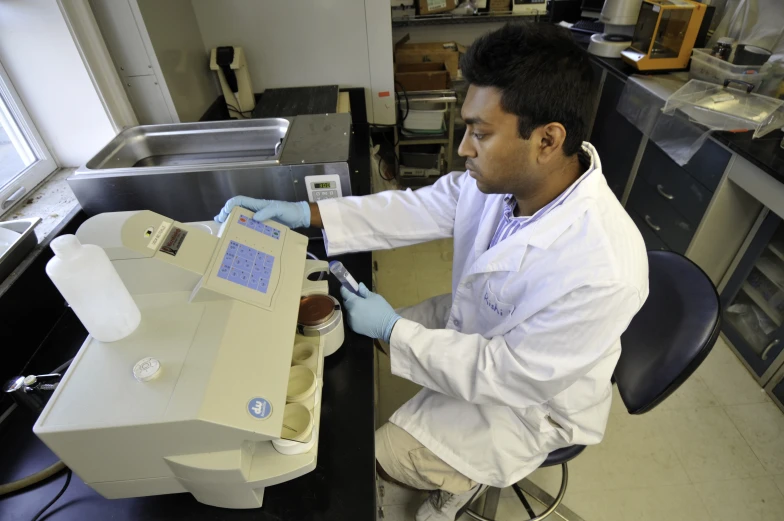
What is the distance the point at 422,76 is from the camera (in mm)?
2484

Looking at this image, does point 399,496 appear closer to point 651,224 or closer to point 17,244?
point 17,244

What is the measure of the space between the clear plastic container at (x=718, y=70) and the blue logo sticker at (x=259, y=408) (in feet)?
7.53

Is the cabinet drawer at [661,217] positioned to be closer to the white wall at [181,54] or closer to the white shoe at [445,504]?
the white shoe at [445,504]

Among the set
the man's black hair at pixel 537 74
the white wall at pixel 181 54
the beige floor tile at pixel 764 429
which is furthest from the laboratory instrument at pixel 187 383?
the beige floor tile at pixel 764 429

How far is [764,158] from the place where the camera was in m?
1.47

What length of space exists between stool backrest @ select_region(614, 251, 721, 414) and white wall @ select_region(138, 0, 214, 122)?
5.05ft

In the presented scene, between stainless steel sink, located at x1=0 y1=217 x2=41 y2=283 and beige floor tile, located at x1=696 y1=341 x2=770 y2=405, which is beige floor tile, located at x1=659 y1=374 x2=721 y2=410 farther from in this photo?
stainless steel sink, located at x1=0 y1=217 x2=41 y2=283

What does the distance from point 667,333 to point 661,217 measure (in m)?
1.40

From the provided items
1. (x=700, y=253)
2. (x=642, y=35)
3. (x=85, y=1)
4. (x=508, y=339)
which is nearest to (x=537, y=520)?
(x=508, y=339)

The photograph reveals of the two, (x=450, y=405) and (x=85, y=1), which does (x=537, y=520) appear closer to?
(x=450, y=405)

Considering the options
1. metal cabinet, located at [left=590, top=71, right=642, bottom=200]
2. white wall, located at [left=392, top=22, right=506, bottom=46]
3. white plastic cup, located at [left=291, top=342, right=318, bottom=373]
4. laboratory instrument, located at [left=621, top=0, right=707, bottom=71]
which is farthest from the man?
white wall, located at [left=392, top=22, right=506, bottom=46]

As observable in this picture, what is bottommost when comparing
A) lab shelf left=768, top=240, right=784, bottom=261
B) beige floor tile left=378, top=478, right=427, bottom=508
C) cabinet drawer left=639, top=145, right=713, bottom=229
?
beige floor tile left=378, top=478, right=427, bottom=508

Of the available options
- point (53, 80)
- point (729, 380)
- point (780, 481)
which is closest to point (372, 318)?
point (53, 80)

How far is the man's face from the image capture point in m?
0.81
